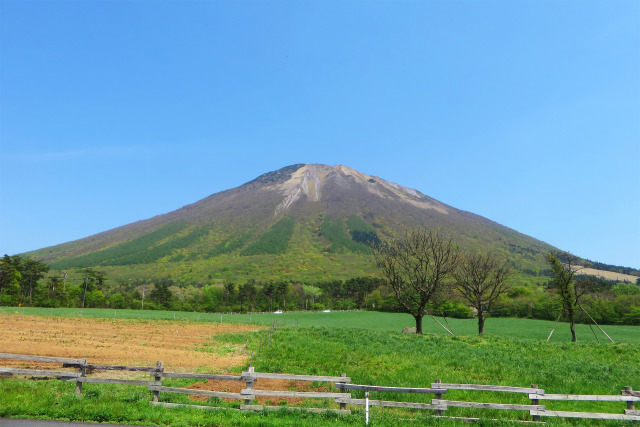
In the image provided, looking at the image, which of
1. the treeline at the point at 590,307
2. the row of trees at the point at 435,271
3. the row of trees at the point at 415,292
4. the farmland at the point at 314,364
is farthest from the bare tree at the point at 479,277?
the treeline at the point at 590,307

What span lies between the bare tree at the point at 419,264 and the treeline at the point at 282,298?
27.4m

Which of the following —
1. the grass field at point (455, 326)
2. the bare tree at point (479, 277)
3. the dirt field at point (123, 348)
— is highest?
the bare tree at point (479, 277)

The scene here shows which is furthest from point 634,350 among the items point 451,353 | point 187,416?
point 187,416

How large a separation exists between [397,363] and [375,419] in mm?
10976

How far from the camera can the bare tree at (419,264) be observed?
1687 inches

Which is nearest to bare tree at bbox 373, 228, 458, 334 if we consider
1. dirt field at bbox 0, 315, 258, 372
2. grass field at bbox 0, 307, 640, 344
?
grass field at bbox 0, 307, 640, 344

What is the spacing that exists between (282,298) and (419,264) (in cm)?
9974

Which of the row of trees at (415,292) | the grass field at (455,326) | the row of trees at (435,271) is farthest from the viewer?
the grass field at (455,326)

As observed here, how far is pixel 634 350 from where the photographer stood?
94.4ft

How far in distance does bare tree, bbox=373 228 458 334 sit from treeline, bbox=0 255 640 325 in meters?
27.4

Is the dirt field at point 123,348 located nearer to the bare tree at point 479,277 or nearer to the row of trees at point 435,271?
the row of trees at point 435,271

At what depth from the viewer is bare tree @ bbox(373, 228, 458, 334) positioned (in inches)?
1687

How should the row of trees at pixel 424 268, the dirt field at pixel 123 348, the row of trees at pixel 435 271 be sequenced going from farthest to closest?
the row of trees at pixel 435 271 → the row of trees at pixel 424 268 → the dirt field at pixel 123 348

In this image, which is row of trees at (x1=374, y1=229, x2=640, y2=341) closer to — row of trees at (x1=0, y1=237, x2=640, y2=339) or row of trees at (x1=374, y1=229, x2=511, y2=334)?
row of trees at (x1=374, y1=229, x2=511, y2=334)
